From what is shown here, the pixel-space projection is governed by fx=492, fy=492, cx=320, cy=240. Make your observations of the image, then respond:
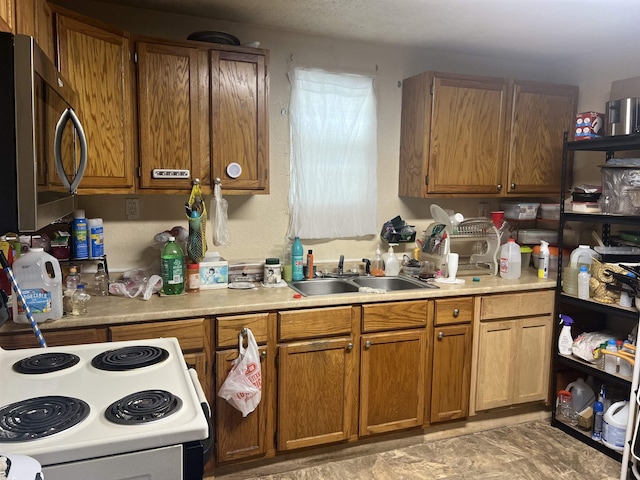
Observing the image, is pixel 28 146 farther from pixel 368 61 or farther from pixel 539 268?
pixel 539 268

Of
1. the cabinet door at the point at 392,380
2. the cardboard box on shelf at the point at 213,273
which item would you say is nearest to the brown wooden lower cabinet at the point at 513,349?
the cabinet door at the point at 392,380

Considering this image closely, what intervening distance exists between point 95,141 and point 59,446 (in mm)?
1587

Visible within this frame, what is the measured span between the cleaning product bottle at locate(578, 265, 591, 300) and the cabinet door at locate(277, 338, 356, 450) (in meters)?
→ 1.41

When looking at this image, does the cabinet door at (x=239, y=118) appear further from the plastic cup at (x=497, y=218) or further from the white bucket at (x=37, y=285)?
the plastic cup at (x=497, y=218)

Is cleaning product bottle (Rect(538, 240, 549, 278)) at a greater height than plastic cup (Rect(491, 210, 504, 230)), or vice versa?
plastic cup (Rect(491, 210, 504, 230))

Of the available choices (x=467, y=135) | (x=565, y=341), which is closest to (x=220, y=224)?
(x=467, y=135)

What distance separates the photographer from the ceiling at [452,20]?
246cm

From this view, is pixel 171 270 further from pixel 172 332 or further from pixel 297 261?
pixel 297 261

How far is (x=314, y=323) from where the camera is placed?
2.47 m

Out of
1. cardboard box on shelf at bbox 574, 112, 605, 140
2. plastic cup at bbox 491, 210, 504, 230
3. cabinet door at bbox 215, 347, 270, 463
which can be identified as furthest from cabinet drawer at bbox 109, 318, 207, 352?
cardboard box on shelf at bbox 574, 112, 605, 140

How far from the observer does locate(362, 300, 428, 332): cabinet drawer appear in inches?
101

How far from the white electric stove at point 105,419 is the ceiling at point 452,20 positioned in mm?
1894

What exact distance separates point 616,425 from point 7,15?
322 centimetres

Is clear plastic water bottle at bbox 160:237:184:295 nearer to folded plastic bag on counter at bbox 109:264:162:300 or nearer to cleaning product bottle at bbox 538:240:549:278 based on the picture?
folded plastic bag on counter at bbox 109:264:162:300
